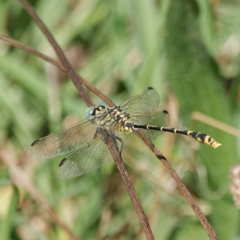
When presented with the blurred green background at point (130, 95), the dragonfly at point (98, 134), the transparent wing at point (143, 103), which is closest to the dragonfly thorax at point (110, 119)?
the dragonfly at point (98, 134)

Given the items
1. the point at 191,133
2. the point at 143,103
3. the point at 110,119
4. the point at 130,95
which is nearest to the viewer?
the point at 191,133

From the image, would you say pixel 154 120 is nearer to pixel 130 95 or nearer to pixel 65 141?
pixel 65 141

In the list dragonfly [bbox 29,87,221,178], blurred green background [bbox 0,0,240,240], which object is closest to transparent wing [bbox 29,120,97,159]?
dragonfly [bbox 29,87,221,178]

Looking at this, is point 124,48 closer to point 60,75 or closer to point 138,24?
point 138,24

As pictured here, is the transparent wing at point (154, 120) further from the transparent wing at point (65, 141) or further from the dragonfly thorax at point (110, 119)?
the transparent wing at point (65, 141)

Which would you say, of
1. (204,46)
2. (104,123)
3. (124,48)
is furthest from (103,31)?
(104,123)

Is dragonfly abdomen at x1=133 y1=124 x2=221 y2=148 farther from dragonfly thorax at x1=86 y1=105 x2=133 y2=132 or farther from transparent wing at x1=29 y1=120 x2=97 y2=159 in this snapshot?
transparent wing at x1=29 y1=120 x2=97 y2=159

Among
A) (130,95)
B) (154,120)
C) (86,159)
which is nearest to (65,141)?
(86,159)
